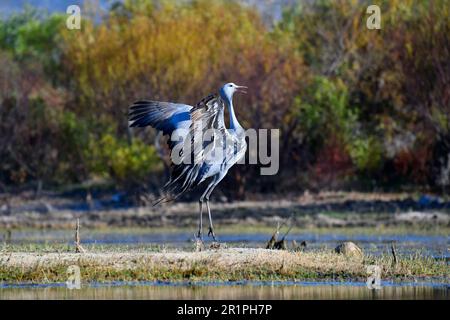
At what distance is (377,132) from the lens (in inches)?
1889

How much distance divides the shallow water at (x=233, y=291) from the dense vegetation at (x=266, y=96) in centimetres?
2299

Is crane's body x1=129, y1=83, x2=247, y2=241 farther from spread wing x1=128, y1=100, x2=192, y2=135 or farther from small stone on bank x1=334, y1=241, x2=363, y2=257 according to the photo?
small stone on bank x1=334, y1=241, x2=363, y2=257

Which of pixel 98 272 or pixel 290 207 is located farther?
pixel 290 207

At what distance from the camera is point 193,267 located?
19.4 m

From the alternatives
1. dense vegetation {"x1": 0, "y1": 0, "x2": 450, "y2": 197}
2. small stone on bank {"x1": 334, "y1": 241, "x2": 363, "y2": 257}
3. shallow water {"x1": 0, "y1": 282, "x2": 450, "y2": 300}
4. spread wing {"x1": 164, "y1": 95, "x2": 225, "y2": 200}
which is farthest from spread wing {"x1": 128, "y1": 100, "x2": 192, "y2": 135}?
dense vegetation {"x1": 0, "y1": 0, "x2": 450, "y2": 197}

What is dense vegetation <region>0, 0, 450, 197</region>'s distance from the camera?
43375mm

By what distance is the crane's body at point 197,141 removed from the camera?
20312mm

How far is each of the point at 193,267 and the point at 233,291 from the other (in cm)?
150

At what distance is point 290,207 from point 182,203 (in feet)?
14.4

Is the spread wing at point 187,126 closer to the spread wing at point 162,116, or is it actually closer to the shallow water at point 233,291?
the spread wing at point 162,116

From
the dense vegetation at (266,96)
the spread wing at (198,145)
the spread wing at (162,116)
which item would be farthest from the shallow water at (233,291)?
the dense vegetation at (266,96)

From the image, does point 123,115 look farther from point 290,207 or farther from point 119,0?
point 119,0

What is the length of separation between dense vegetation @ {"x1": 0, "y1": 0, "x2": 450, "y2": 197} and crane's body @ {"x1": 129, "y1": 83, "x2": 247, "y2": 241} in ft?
68.7
